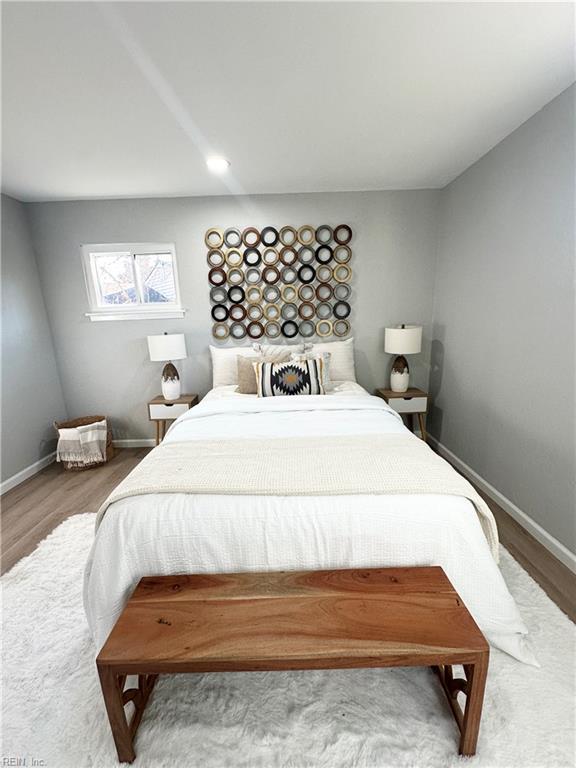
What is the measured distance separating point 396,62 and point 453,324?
1988 mm

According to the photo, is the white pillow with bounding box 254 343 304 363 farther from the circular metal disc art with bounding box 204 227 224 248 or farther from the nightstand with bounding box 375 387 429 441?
the circular metal disc art with bounding box 204 227 224 248

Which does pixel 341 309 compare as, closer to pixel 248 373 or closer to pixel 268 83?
pixel 248 373

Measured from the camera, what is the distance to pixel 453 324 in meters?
2.94

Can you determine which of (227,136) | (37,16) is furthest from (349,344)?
(37,16)

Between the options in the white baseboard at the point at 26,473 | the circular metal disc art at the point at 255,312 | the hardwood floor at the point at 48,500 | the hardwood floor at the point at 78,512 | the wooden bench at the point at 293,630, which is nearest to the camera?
the wooden bench at the point at 293,630

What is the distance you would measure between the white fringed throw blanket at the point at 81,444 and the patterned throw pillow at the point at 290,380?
1686mm

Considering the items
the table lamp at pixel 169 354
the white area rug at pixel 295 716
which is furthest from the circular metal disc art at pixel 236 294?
the white area rug at pixel 295 716

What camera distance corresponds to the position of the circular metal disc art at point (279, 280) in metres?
3.12

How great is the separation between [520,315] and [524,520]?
Result: 4.18ft

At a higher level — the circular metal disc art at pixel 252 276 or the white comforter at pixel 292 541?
the circular metal disc art at pixel 252 276

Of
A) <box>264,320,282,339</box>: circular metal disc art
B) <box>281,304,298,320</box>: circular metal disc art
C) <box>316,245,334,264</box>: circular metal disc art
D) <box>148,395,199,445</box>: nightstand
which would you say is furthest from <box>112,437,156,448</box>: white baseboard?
<box>316,245,334,264</box>: circular metal disc art

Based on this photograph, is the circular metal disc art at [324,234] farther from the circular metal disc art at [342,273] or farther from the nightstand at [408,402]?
the nightstand at [408,402]

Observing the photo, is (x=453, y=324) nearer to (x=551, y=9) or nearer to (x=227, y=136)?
(x=551, y=9)

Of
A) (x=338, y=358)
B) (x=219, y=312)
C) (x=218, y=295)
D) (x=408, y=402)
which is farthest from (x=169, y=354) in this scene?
(x=408, y=402)
